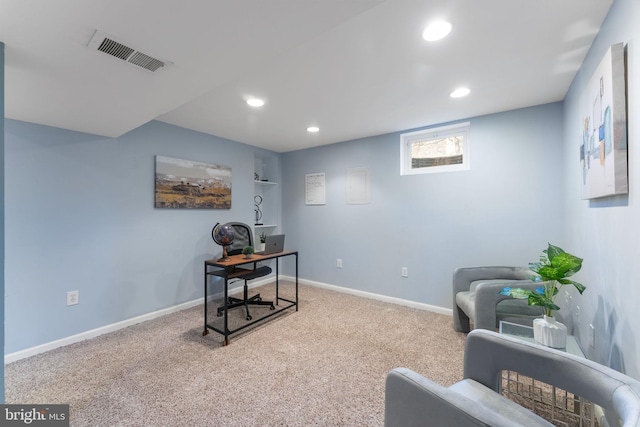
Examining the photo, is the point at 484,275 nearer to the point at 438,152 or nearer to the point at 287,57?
the point at 438,152

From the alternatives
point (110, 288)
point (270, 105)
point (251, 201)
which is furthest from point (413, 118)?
point (110, 288)

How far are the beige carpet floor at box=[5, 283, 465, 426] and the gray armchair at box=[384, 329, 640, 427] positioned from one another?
0.67 meters

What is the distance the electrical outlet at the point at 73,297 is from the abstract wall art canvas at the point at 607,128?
13.0 feet

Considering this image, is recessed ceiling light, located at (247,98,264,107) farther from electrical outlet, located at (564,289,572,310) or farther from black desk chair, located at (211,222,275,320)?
electrical outlet, located at (564,289,572,310)

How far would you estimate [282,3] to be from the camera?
106cm

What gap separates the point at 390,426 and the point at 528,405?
1.26 meters

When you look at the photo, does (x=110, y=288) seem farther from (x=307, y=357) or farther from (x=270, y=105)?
(x=270, y=105)

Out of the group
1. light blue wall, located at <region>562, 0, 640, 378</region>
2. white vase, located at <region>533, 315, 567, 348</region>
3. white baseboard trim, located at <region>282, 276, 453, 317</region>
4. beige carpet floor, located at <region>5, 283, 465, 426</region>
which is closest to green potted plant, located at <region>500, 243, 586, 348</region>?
white vase, located at <region>533, 315, 567, 348</region>

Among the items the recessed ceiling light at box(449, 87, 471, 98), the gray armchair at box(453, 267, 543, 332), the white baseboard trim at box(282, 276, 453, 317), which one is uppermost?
the recessed ceiling light at box(449, 87, 471, 98)

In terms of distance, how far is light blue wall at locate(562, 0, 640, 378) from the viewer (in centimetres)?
112

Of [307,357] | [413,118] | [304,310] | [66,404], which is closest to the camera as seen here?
[66,404]

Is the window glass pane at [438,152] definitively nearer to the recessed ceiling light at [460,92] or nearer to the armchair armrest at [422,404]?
the recessed ceiling light at [460,92]

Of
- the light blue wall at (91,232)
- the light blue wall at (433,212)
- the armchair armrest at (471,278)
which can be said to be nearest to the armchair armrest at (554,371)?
the armchair armrest at (471,278)

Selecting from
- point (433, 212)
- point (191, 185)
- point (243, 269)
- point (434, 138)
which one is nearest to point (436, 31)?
point (434, 138)
